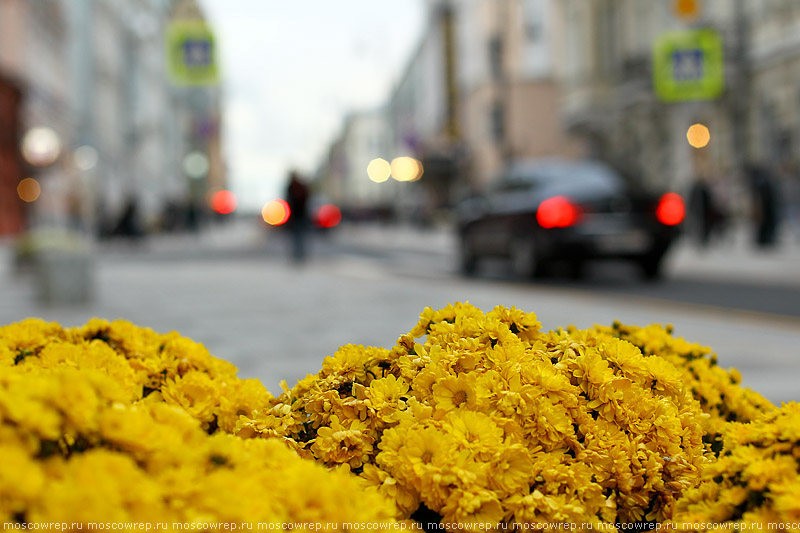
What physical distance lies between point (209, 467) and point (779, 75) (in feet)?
89.8

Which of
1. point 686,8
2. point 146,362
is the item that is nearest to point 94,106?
point 686,8

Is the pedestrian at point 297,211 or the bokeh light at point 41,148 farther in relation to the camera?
the bokeh light at point 41,148

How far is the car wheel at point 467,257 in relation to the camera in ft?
49.1

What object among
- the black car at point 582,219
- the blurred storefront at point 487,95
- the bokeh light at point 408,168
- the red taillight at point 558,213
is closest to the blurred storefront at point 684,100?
the bokeh light at point 408,168

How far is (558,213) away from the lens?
12.1m

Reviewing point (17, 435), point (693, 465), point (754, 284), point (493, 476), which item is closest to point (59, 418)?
point (17, 435)

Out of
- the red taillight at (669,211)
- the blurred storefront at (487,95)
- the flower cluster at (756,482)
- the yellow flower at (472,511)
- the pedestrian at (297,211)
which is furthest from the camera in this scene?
the blurred storefront at (487,95)

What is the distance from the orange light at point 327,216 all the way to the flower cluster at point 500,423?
35.3 meters

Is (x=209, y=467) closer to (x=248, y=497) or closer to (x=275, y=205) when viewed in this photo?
(x=248, y=497)

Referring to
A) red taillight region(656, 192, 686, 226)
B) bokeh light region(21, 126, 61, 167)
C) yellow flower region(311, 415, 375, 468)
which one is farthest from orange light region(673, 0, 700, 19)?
yellow flower region(311, 415, 375, 468)

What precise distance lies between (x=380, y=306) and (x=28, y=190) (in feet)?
92.2

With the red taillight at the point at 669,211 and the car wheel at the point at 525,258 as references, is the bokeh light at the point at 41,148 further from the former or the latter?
the red taillight at the point at 669,211

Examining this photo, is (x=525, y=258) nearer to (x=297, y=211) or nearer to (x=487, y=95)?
(x=297, y=211)

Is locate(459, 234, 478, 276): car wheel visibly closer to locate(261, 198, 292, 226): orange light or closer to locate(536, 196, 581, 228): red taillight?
locate(536, 196, 581, 228): red taillight
